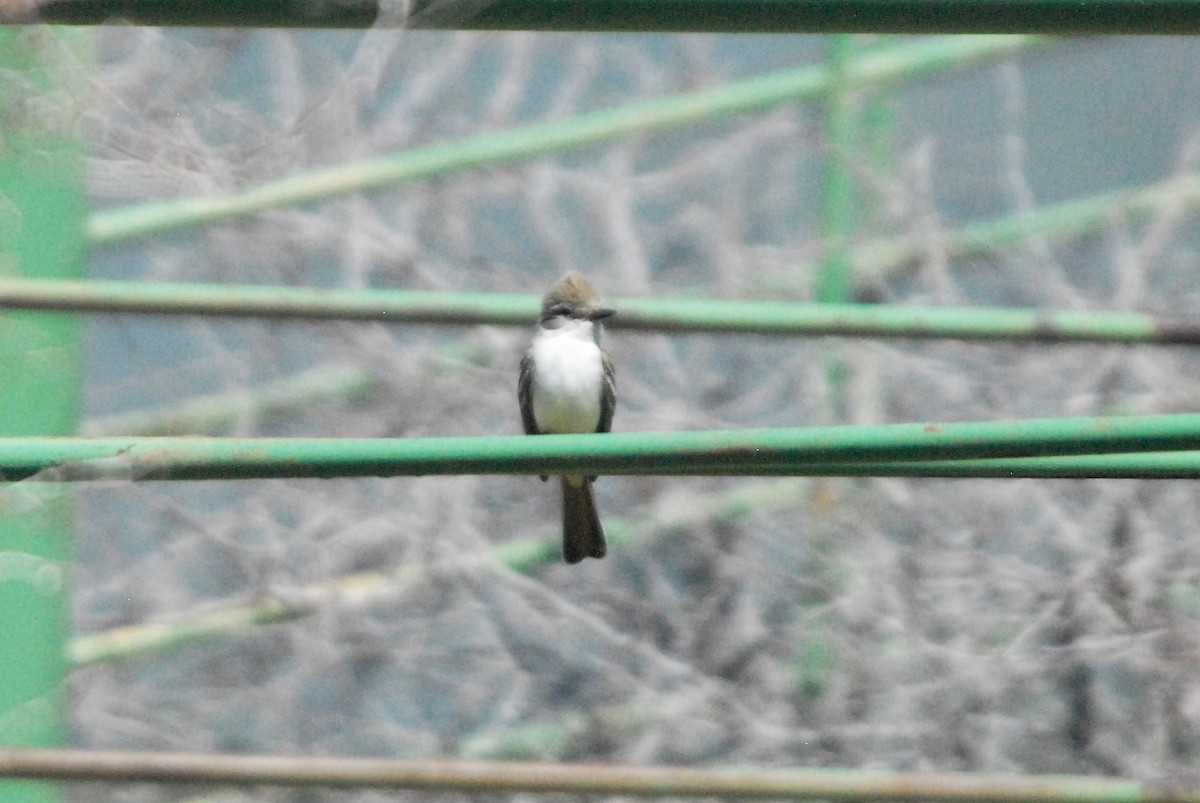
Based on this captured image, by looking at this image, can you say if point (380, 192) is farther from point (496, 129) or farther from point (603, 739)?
point (603, 739)

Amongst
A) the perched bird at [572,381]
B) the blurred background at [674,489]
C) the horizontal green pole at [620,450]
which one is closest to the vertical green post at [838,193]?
the blurred background at [674,489]

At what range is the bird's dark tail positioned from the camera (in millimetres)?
4059

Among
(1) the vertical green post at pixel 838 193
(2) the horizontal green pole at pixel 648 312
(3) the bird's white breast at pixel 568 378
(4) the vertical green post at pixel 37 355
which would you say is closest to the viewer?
(2) the horizontal green pole at pixel 648 312

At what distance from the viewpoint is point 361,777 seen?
2.93 meters

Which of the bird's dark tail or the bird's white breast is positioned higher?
the bird's white breast

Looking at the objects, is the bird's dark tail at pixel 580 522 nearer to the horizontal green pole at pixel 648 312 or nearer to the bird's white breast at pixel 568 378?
the bird's white breast at pixel 568 378

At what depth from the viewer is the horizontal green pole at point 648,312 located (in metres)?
3.20

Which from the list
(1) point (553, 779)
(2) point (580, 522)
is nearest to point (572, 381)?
(2) point (580, 522)

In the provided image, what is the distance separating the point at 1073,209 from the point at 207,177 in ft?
12.4

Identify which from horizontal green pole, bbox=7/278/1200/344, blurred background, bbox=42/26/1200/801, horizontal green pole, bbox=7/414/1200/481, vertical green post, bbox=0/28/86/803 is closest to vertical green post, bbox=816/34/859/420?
blurred background, bbox=42/26/1200/801

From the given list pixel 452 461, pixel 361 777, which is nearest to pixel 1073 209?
pixel 361 777

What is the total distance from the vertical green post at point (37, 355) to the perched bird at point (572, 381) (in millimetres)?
1042

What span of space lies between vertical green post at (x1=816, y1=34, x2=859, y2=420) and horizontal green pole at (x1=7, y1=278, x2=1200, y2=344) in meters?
1.95

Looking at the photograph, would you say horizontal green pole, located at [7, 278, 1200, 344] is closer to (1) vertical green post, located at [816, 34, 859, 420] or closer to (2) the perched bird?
(2) the perched bird
